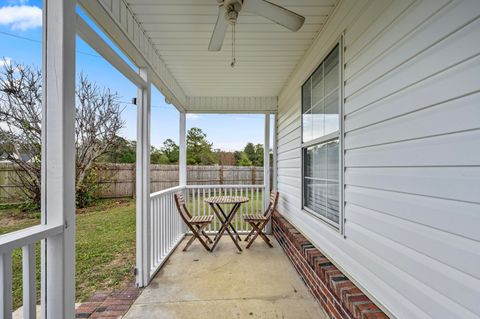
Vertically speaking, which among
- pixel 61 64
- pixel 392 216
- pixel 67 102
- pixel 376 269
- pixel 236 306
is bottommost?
pixel 236 306

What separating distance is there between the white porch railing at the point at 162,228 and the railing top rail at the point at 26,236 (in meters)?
1.50

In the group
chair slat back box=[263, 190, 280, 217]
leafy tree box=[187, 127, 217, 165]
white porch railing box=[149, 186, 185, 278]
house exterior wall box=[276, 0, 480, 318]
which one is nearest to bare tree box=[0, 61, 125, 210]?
white porch railing box=[149, 186, 185, 278]

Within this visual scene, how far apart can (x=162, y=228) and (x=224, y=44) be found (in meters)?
2.47

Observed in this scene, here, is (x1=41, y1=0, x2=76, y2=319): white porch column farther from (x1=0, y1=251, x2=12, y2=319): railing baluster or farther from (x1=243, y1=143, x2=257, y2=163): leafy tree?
(x1=243, y1=143, x2=257, y2=163): leafy tree

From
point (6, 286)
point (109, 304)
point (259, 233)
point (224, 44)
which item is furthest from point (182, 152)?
point (6, 286)

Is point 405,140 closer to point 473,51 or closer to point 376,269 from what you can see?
point 473,51

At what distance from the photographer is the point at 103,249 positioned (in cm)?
335

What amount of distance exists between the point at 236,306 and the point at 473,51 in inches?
94.2

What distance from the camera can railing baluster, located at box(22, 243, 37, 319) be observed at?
1.14m

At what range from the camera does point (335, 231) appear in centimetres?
203

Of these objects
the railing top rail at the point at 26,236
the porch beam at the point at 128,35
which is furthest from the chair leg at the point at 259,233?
the railing top rail at the point at 26,236

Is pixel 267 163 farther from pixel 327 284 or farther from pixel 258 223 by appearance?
pixel 327 284

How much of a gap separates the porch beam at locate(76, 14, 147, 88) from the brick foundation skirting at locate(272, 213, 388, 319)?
2.45 metres

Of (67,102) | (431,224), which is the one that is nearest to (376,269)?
(431,224)
